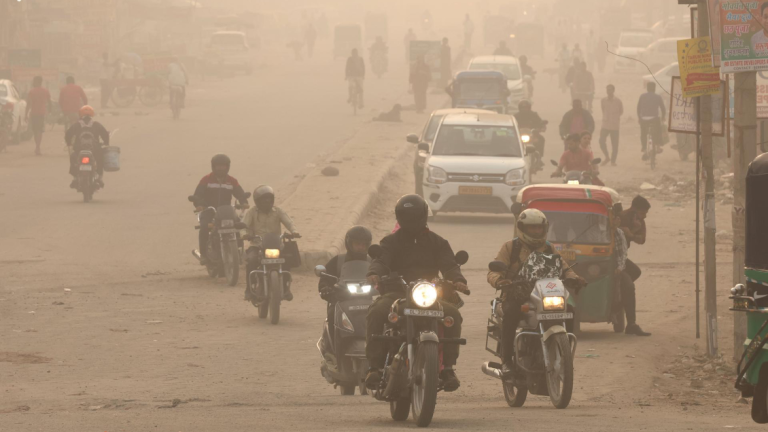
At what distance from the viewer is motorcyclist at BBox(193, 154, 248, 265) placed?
1565 cm

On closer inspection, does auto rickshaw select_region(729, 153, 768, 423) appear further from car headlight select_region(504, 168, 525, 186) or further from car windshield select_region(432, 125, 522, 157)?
car windshield select_region(432, 125, 522, 157)


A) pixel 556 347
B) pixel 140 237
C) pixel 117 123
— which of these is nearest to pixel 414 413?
pixel 556 347

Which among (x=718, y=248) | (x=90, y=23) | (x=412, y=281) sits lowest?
(x=718, y=248)

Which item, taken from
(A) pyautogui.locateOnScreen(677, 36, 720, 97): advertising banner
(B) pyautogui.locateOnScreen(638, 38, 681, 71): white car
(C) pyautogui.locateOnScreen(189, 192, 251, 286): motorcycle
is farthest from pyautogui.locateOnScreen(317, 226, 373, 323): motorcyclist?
(B) pyautogui.locateOnScreen(638, 38, 681, 71): white car

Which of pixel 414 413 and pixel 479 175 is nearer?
pixel 414 413

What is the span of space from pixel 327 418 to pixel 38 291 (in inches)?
→ 295

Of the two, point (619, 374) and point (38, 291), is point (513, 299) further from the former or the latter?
point (38, 291)

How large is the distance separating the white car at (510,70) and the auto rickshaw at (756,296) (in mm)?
31713

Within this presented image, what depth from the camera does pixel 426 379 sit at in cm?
750

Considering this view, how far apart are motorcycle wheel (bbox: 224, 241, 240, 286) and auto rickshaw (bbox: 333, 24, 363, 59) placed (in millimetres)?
59808

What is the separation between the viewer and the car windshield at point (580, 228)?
12.7m

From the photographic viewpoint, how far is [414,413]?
7879mm

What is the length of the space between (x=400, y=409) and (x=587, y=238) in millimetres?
5117

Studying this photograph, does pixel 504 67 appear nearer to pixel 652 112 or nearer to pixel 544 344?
pixel 652 112
